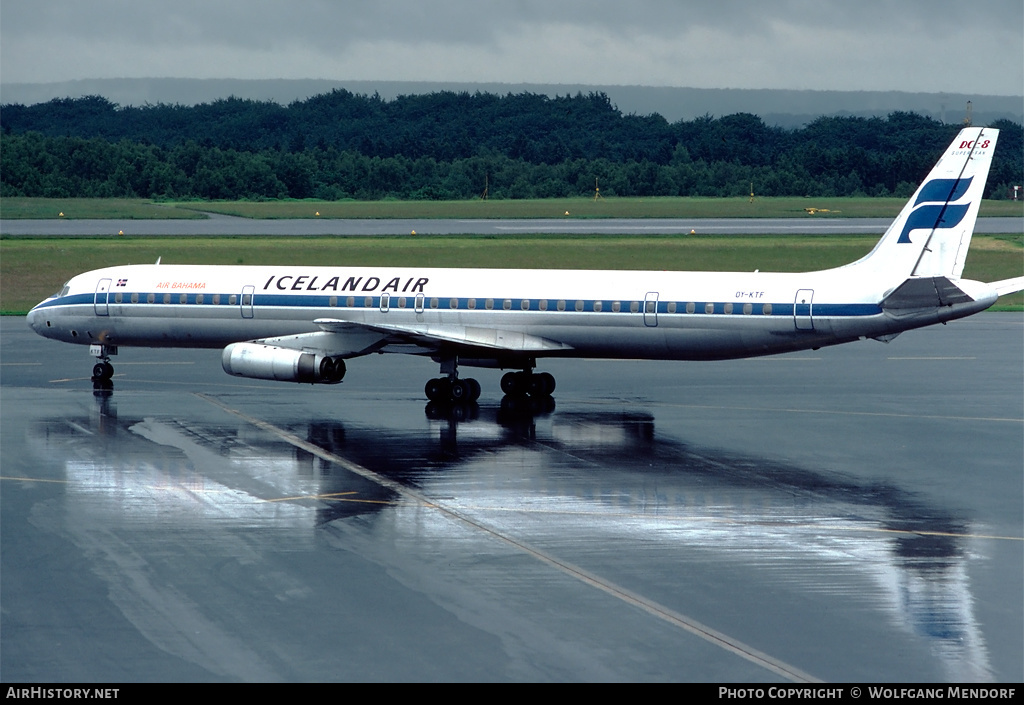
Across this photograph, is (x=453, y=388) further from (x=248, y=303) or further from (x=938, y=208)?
(x=938, y=208)

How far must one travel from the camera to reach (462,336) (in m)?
37.1

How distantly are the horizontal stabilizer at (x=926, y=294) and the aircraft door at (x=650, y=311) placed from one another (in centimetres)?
618

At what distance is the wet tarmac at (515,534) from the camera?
1650 cm

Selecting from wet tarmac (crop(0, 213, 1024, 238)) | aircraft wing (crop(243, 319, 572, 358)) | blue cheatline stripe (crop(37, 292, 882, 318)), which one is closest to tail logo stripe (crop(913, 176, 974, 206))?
blue cheatline stripe (crop(37, 292, 882, 318))

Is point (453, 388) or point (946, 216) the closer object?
point (946, 216)

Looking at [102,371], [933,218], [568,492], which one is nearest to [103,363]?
[102,371]

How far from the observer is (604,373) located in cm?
4425

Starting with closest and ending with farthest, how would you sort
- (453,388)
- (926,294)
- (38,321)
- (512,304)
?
(926,294)
(453,388)
(512,304)
(38,321)

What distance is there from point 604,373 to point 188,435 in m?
16.2

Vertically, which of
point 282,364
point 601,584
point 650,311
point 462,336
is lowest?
point 601,584

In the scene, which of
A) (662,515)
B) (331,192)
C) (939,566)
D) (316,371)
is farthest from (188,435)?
(331,192)

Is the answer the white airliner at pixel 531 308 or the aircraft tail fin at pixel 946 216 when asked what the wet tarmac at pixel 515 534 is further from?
the aircraft tail fin at pixel 946 216

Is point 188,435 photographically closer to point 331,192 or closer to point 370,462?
point 370,462

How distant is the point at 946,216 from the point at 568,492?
14.7 metres
